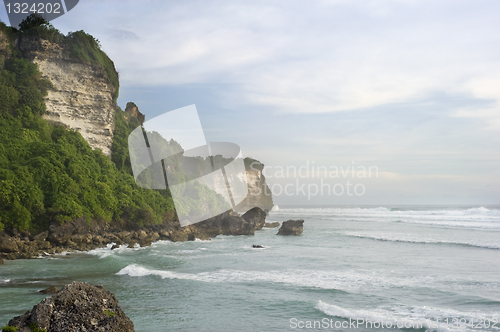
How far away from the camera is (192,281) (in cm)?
1454

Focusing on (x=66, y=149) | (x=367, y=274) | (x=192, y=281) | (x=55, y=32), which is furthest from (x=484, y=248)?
(x=55, y=32)

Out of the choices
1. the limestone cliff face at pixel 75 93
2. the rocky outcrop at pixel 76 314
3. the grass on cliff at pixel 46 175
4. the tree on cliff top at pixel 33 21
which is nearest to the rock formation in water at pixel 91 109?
the limestone cliff face at pixel 75 93

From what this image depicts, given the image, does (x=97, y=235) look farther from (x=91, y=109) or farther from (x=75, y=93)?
(x=75, y=93)

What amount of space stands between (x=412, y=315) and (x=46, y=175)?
81.5ft

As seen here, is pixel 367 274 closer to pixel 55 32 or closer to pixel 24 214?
pixel 24 214

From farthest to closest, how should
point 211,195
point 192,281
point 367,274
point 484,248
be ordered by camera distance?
point 211,195
point 484,248
point 367,274
point 192,281

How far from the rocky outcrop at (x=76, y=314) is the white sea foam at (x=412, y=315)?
6.49m

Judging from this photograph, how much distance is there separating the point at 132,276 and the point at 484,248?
23783 millimetres

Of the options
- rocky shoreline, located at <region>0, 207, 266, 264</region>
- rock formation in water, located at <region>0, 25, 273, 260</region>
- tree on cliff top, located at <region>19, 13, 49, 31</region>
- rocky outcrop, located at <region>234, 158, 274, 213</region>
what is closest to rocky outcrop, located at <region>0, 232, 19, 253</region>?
rocky shoreline, located at <region>0, 207, 266, 264</region>

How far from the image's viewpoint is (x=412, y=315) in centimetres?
1006

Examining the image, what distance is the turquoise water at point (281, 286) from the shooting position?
9.74 meters

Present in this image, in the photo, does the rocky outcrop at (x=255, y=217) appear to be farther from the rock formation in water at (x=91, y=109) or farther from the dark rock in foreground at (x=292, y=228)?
the dark rock in foreground at (x=292, y=228)

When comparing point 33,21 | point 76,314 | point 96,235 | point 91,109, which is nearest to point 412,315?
point 76,314

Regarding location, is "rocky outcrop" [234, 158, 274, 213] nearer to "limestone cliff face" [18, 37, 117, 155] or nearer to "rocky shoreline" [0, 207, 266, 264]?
"rocky shoreline" [0, 207, 266, 264]
